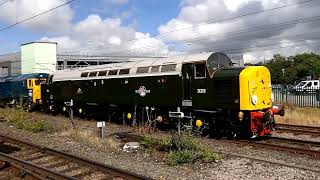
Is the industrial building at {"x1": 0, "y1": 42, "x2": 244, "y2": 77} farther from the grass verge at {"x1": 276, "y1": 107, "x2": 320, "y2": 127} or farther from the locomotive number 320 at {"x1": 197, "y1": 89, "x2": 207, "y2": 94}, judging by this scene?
the locomotive number 320 at {"x1": 197, "y1": 89, "x2": 207, "y2": 94}

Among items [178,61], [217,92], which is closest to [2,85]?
[178,61]

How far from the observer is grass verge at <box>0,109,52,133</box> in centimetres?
1809

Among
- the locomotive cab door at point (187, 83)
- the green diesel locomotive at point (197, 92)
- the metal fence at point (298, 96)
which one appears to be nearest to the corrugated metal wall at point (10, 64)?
the metal fence at point (298, 96)

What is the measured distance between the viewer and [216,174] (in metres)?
9.20

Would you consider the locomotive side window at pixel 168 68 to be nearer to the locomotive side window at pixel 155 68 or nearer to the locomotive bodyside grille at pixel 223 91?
the locomotive side window at pixel 155 68

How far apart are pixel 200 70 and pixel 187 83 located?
2.54 feet

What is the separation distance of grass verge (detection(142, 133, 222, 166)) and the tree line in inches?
2913

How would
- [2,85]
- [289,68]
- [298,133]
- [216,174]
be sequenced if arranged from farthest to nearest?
[289,68], [2,85], [298,133], [216,174]

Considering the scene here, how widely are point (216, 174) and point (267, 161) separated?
6.22 ft

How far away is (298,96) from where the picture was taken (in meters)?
26.7

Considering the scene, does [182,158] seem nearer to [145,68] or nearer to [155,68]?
[155,68]

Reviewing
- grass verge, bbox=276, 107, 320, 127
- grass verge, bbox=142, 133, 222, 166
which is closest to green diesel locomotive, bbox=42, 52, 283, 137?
grass verge, bbox=142, 133, 222, 166

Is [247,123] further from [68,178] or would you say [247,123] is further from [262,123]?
[68,178]

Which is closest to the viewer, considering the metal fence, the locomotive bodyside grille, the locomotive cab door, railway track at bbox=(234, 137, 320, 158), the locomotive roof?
railway track at bbox=(234, 137, 320, 158)
